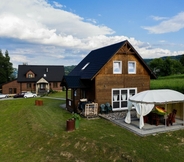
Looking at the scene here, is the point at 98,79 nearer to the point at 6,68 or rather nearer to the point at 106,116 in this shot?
the point at 106,116

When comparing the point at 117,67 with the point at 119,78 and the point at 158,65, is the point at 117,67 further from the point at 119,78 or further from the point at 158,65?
the point at 158,65

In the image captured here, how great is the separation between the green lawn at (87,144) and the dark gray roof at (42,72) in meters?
35.2

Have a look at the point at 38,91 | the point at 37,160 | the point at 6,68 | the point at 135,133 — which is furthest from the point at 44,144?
the point at 6,68

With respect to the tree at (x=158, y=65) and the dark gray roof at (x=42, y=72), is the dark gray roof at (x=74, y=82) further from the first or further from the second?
the tree at (x=158, y=65)

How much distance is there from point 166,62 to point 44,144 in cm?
7924

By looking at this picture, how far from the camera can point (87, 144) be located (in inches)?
397

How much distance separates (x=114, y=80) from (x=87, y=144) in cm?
822

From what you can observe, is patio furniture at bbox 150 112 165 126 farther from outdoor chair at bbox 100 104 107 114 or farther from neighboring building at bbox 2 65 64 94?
neighboring building at bbox 2 65 64 94

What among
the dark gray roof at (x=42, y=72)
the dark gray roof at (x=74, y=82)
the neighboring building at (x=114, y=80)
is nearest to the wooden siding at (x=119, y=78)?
the neighboring building at (x=114, y=80)

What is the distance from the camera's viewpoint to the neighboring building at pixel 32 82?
46.8m

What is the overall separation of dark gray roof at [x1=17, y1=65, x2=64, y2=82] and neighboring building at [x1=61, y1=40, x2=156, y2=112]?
32190 mm

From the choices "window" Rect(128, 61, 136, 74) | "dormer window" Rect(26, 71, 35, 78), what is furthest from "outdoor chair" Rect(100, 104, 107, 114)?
"dormer window" Rect(26, 71, 35, 78)

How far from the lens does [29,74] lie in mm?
48031

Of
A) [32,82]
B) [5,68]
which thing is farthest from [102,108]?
[5,68]
